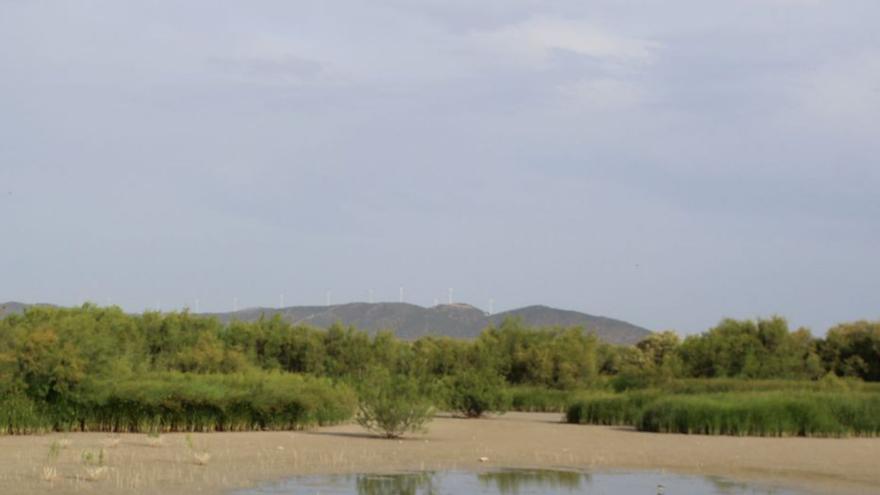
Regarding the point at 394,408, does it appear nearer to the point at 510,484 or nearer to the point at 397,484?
the point at 510,484

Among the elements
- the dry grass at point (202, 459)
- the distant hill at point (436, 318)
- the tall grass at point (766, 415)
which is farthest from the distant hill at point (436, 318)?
the dry grass at point (202, 459)

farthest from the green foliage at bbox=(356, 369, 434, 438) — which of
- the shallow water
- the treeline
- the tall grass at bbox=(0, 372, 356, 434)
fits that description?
the shallow water

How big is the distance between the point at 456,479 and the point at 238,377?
598 inches

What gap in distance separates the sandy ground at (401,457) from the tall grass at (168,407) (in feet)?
3.69

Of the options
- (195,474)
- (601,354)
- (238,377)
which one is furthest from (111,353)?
(601,354)

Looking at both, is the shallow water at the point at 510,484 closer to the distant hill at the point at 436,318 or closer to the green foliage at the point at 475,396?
the green foliage at the point at 475,396

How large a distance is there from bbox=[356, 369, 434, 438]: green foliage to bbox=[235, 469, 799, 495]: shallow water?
7.51 m

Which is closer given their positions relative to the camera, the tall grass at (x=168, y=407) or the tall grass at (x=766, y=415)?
the tall grass at (x=168, y=407)

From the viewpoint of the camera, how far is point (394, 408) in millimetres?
30094

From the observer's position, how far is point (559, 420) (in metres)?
42.9

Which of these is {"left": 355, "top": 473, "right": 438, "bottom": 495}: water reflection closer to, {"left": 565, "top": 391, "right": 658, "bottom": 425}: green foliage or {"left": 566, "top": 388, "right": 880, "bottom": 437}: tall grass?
{"left": 566, "top": 388, "right": 880, "bottom": 437}: tall grass

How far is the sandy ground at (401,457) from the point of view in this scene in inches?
774

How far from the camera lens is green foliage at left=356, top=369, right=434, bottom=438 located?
98.8 feet

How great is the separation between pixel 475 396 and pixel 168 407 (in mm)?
13936
